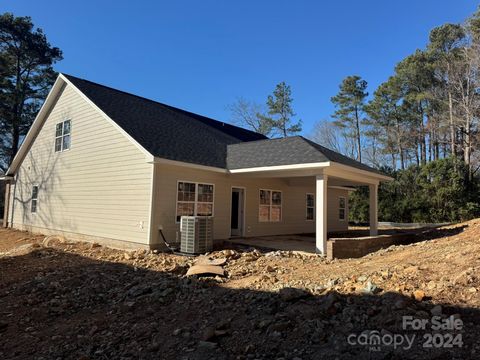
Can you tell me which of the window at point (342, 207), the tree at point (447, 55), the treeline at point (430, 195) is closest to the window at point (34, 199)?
the window at point (342, 207)

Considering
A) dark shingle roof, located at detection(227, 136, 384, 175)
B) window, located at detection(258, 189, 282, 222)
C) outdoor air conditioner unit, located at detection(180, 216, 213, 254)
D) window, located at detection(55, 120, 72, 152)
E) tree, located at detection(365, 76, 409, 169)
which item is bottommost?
outdoor air conditioner unit, located at detection(180, 216, 213, 254)

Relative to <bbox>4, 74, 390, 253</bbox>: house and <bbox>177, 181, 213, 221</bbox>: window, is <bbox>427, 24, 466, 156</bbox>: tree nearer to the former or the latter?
A: <bbox>4, 74, 390, 253</bbox>: house

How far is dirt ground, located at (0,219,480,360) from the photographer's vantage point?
396 centimetres

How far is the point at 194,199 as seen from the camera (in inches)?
462

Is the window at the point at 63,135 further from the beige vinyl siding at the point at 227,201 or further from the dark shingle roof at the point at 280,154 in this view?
the dark shingle roof at the point at 280,154

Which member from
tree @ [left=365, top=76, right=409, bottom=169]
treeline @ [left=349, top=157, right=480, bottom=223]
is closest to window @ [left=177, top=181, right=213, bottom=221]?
treeline @ [left=349, top=157, right=480, bottom=223]

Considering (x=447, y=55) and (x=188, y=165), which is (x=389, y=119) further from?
(x=188, y=165)

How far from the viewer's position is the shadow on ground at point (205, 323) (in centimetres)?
391

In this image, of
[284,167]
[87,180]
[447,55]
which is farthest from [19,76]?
[447,55]

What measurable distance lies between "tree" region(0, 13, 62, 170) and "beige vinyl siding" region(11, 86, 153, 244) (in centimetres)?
1277

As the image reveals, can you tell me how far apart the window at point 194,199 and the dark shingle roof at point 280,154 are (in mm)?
1286

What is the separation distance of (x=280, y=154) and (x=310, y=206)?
6.30 meters

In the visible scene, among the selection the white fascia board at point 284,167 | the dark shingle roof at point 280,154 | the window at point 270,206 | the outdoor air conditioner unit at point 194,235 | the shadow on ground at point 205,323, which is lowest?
the shadow on ground at point 205,323

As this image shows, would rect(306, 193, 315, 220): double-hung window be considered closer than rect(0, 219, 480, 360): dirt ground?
No
